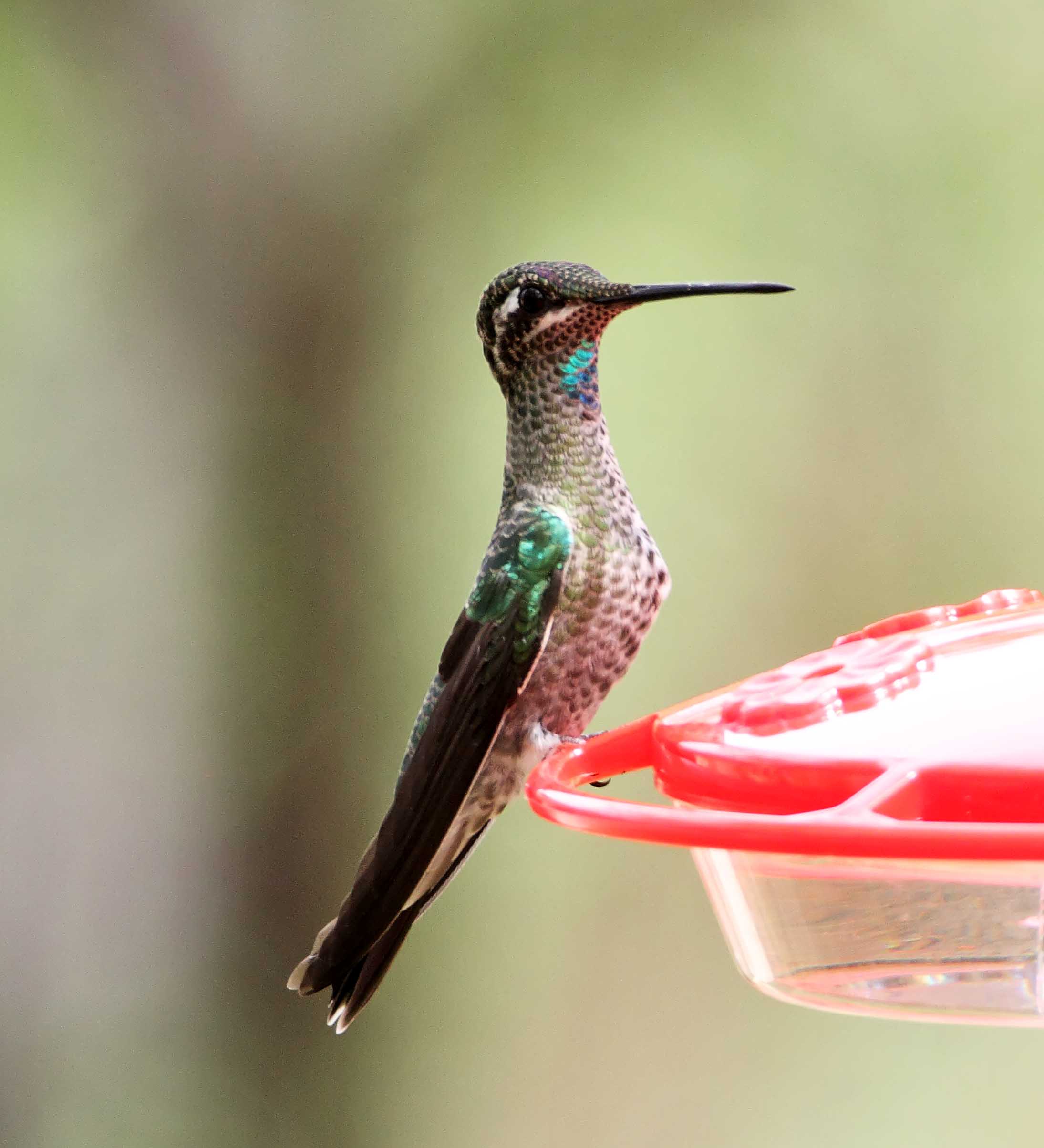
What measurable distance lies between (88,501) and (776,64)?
394 cm

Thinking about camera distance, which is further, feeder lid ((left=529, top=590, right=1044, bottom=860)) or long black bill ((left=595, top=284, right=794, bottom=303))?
long black bill ((left=595, top=284, right=794, bottom=303))

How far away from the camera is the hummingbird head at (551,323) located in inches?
126

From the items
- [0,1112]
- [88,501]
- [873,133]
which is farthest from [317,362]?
[873,133]

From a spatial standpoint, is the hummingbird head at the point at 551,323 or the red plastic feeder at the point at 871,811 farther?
the hummingbird head at the point at 551,323

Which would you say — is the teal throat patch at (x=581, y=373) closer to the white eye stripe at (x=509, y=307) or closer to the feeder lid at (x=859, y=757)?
the white eye stripe at (x=509, y=307)

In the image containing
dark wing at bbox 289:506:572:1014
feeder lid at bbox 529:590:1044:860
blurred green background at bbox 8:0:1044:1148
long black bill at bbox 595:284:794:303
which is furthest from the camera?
blurred green background at bbox 8:0:1044:1148

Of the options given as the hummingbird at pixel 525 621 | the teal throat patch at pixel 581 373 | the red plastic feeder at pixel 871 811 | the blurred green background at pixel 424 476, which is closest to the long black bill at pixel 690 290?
the hummingbird at pixel 525 621

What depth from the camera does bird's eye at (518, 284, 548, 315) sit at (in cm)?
324

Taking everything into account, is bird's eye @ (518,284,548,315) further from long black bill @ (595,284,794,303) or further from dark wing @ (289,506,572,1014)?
dark wing @ (289,506,572,1014)

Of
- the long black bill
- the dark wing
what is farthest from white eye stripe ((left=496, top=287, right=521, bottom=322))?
the dark wing

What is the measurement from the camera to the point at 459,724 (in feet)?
9.68

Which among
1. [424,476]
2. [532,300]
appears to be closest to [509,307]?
[532,300]

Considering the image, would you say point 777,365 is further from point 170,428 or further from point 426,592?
point 170,428

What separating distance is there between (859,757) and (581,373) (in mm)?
1855
